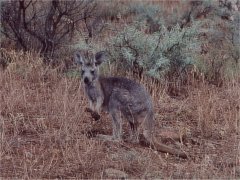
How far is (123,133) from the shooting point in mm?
6488

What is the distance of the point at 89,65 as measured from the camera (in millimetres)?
6578

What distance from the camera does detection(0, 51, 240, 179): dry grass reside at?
5.26 m

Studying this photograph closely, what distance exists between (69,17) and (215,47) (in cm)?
241

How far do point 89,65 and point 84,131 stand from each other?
0.76m

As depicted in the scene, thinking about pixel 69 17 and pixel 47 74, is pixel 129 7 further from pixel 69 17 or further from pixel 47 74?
pixel 47 74

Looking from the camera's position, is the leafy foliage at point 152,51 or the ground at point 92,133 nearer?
the ground at point 92,133

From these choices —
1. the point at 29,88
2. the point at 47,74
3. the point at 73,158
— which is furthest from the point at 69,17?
the point at 73,158

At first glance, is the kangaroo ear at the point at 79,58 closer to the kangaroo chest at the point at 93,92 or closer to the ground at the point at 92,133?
the kangaroo chest at the point at 93,92

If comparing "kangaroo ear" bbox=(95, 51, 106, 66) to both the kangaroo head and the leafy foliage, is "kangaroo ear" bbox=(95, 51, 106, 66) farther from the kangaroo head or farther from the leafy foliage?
the leafy foliage

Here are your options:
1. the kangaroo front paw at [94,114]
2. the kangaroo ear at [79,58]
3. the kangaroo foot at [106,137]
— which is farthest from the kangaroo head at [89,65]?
the kangaroo foot at [106,137]

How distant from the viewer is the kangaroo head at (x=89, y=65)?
6.52 meters

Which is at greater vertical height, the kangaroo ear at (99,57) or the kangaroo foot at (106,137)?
the kangaroo ear at (99,57)

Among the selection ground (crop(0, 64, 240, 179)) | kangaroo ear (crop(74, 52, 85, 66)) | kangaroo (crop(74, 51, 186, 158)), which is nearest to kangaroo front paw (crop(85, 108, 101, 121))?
kangaroo (crop(74, 51, 186, 158))

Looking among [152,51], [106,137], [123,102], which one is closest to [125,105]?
[123,102]
